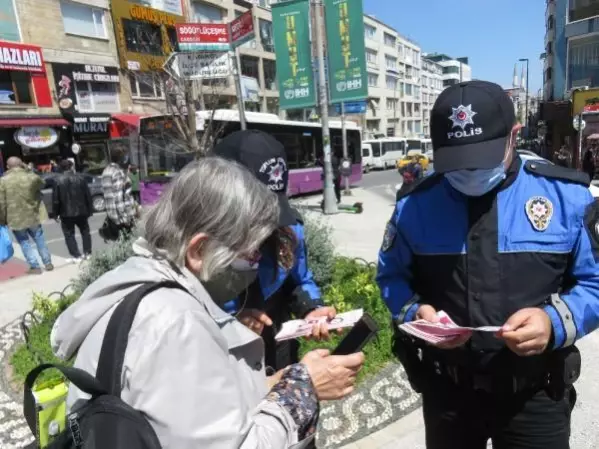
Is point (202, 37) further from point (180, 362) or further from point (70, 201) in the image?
point (180, 362)

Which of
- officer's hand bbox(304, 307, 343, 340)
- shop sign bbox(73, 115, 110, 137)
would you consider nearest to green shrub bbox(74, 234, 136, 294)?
officer's hand bbox(304, 307, 343, 340)

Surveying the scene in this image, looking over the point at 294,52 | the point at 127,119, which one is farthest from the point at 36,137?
the point at 294,52

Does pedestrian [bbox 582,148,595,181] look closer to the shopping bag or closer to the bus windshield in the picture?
the shopping bag

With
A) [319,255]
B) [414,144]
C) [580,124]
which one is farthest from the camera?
[414,144]

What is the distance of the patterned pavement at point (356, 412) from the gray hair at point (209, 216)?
202cm

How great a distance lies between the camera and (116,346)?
3.36 feet

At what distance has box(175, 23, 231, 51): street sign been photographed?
755cm

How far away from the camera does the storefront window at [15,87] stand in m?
20.0

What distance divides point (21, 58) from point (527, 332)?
24256mm

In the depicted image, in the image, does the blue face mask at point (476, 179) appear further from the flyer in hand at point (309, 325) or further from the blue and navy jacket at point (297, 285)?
the blue and navy jacket at point (297, 285)

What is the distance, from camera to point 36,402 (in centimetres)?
132

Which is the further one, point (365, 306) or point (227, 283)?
point (365, 306)

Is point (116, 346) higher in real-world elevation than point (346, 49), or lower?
lower

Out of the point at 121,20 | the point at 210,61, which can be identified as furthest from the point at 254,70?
the point at 210,61
